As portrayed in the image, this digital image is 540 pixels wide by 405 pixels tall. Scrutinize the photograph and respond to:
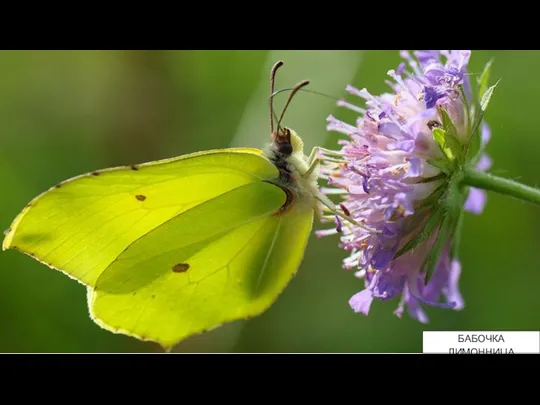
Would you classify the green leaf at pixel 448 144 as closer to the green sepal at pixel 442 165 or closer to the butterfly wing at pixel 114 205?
the green sepal at pixel 442 165

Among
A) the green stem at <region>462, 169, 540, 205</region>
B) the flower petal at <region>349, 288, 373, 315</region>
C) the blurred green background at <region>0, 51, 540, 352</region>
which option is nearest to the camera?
the green stem at <region>462, 169, 540, 205</region>

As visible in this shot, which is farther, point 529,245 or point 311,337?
point 311,337

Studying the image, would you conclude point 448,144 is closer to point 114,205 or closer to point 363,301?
point 363,301

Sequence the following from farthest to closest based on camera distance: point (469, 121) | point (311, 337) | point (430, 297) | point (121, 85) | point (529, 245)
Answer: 1. point (121, 85)
2. point (311, 337)
3. point (529, 245)
4. point (430, 297)
5. point (469, 121)

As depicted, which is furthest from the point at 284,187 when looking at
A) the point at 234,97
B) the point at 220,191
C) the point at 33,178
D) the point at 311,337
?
the point at 33,178

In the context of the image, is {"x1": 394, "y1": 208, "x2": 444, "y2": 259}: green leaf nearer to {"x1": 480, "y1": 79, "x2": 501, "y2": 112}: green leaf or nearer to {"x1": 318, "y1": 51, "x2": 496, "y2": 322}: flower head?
{"x1": 318, "y1": 51, "x2": 496, "y2": 322}: flower head

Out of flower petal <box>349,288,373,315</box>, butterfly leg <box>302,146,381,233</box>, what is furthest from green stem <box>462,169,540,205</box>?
flower petal <box>349,288,373,315</box>

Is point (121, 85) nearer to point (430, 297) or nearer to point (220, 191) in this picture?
point (220, 191)
